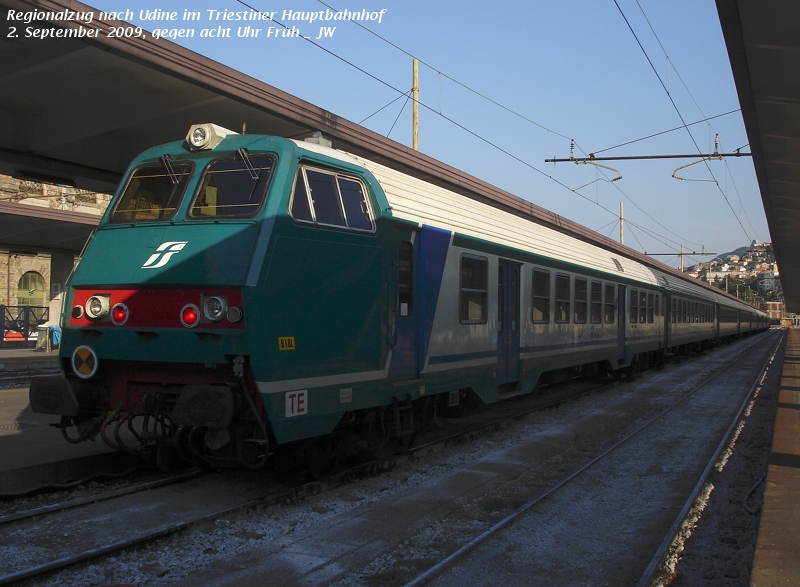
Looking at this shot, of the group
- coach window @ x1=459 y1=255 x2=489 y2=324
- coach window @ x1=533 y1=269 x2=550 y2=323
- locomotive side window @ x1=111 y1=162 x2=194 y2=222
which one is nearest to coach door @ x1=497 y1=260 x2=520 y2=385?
coach window @ x1=459 y1=255 x2=489 y2=324

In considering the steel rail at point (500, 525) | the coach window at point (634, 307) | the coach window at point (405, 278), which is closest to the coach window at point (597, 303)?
the coach window at point (634, 307)

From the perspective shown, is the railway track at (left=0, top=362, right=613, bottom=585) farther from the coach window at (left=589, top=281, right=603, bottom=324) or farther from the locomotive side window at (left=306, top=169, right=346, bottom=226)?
the coach window at (left=589, top=281, right=603, bottom=324)

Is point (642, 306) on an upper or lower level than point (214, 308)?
upper

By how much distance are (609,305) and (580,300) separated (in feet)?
7.26

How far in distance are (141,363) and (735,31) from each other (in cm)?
761

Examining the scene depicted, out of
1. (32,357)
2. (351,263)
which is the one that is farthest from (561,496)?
(32,357)

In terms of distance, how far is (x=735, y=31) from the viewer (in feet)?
27.9

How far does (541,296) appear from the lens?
11.4 m

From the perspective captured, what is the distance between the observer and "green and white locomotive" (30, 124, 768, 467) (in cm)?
572

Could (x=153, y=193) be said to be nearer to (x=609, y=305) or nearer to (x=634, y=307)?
(x=609, y=305)

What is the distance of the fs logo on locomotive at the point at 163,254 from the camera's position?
5.97m

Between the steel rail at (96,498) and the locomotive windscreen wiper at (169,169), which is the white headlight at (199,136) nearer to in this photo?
the locomotive windscreen wiper at (169,169)

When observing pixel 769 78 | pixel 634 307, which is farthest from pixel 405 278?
pixel 634 307

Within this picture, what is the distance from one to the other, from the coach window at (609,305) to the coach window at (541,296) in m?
3.70
